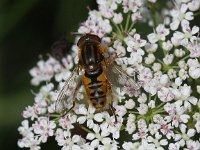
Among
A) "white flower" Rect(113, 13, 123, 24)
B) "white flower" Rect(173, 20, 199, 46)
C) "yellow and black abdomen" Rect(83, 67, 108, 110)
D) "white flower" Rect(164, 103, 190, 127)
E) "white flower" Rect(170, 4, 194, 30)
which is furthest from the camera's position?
"white flower" Rect(113, 13, 123, 24)

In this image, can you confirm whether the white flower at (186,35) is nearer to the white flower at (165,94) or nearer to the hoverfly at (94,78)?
the white flower at (165,94)

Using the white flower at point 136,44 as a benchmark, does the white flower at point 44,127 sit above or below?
below

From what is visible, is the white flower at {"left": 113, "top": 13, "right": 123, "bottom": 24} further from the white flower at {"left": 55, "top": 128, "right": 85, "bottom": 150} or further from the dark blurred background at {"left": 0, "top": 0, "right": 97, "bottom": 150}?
the white flower at {"left": 55, "top": 128, "right": 85, "bottom": 150}

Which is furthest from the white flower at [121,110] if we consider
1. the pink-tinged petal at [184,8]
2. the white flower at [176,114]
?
the pink-tinged petal at [184,8]

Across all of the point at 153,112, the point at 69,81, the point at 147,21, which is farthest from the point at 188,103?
the point at 147,21

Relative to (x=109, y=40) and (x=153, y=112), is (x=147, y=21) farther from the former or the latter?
(x=153, y=112)

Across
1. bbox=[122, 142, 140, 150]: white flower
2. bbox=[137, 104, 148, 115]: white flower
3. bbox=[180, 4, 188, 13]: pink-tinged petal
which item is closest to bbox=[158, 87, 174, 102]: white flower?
bbox=[137, 104, 148, 115]: white flower
